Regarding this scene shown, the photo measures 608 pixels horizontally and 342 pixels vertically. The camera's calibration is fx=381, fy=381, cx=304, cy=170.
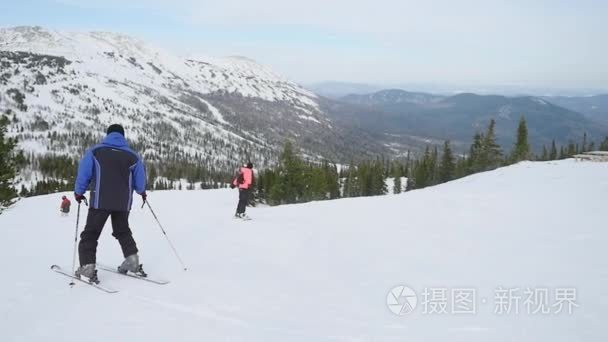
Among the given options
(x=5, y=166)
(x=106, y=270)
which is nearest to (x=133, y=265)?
(x=106, y=270)

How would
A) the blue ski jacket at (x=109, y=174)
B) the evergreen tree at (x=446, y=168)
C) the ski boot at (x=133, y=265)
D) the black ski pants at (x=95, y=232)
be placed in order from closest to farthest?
the blue ski jacket at (x=109, y=174) < the black ski pants at (x=95, y=232) < the ski boot at (x=133, y=265) < the evergreen tree at (x=446, y=168)

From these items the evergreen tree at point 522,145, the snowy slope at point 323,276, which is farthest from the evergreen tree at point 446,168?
the snowy slope at point 323,276

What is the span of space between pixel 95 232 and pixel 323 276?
15.4 ft

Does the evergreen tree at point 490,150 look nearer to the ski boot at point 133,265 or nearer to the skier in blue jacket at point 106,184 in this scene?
the ski boot at point 133,265

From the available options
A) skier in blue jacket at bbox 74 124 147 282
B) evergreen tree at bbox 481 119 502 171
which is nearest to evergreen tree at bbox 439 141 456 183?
evergreen tree at bbox 481 119 502 171

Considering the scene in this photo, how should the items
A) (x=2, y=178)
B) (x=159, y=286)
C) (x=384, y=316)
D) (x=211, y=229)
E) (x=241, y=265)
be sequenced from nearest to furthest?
1. (x=384, y=316)
2. (x=159, y=286)
3. (x=241, y=265)
4. (x=211, y=229)
5. (x=2, y=178)

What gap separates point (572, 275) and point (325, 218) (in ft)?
29.3

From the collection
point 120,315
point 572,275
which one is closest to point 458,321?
point 572,275

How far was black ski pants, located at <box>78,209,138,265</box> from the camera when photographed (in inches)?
281

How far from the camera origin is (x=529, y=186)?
2075cm

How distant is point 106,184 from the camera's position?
7.05 meters

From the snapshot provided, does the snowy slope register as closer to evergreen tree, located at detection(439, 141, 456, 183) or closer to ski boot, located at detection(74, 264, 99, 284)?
ski boot, located at detection(74, 264, 99, 284)

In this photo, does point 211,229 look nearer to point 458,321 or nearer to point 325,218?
point 325,218

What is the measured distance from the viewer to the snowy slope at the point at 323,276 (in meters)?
5.77
